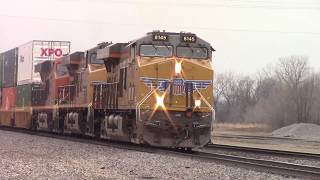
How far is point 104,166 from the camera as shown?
44.3ft

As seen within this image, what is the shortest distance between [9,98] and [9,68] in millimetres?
1980

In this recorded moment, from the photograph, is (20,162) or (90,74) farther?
(90,74)

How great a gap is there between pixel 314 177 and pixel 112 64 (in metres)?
11.6

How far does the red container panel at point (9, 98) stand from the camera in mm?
35625

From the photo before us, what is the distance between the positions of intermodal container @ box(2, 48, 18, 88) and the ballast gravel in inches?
704

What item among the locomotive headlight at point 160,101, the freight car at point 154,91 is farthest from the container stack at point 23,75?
the locomotive headlight at point 160,101

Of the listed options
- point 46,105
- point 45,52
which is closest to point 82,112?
point 46,105

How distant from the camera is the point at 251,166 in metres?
13.9

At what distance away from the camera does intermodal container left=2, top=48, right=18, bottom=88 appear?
1383 inches

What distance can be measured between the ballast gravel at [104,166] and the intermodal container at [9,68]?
58.7 feet

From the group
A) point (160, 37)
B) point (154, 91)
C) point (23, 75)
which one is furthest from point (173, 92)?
point (23, 75)

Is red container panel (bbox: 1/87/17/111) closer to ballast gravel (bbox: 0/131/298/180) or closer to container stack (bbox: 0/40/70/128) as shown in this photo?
container stack (bbox: 0/40/70/128)

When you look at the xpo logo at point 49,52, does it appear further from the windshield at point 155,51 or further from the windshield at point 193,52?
the windshield at point 193,52

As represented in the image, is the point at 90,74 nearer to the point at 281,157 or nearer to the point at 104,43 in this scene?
the point at 104,43
